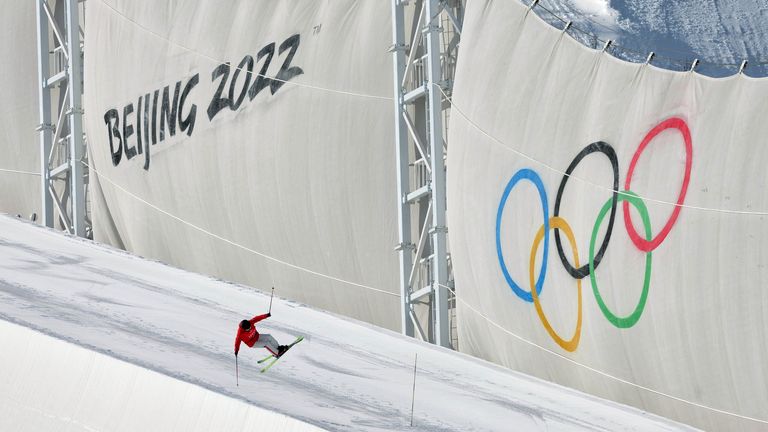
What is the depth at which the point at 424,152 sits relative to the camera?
1534 cm

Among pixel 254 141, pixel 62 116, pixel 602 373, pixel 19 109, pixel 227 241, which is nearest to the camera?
pixel 602 373

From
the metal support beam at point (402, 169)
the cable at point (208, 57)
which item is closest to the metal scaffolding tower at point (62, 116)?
the cable at point (208, 57)

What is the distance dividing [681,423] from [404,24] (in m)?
6.32

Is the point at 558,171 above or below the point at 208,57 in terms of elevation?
above

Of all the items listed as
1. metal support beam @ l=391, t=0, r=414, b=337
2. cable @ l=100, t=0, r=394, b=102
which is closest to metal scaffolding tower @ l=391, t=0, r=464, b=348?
metal support beam @ l=391, t=0, r=414, b=337

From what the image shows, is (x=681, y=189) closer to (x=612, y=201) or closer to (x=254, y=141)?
(x=612, y=201)

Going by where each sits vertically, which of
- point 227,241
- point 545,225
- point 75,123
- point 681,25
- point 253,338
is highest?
point 681,25

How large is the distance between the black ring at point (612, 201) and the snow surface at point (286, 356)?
103cm

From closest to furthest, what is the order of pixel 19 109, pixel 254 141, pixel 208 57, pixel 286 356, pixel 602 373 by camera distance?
1. pixel 602 373
2. pixel 286 356
3. pixel 254 141
4. pixel 208 57
5. pixel 19 109

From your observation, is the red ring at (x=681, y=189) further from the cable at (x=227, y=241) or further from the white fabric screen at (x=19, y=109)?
the white fabric screen at (x=19, y=109)

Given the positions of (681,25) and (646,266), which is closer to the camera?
(646,266)

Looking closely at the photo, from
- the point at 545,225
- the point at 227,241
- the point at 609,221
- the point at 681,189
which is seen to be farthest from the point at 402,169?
the point at 681,189

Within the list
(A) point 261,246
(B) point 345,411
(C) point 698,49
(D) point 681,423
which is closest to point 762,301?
(D) point 681,423

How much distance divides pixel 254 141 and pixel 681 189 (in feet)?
22.6
